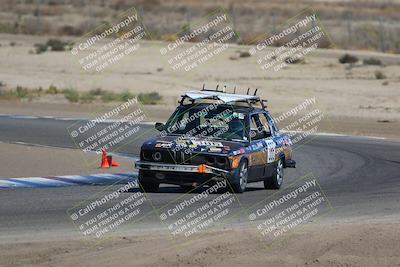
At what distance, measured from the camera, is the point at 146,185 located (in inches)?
634

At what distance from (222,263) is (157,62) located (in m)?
36.3

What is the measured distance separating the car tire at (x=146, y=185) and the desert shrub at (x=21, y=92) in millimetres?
22139

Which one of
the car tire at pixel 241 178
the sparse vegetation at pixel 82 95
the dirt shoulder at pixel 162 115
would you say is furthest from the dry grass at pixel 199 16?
the car tire at pixel 241 178

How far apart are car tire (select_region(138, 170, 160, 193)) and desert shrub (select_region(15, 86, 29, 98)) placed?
2214 cm

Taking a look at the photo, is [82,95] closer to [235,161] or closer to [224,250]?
[235,161]

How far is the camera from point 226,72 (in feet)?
143

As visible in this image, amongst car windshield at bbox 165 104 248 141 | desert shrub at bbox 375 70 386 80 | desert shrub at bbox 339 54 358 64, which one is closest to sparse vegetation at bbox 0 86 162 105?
desert shrub at bbox 375 70 386 80

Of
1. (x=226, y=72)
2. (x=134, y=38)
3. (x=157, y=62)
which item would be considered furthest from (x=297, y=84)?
(x=134, y=38)

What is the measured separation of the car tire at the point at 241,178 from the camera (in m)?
16.0

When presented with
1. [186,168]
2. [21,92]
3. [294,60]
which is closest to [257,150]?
[186,168]

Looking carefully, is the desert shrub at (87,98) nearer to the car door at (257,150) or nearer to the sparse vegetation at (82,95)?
the sparse vegetation at (82,95)

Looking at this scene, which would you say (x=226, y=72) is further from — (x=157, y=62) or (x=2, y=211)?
(x=2, y=211)

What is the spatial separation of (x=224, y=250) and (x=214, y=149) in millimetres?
4784

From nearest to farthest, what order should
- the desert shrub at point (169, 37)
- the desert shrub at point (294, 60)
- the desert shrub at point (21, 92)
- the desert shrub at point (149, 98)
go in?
the desert shrub at point (149, 98) → the desert shrub at point (21, 92) → the desert shrub at point (294, 60) → the desert shrub at point (169, 37)
